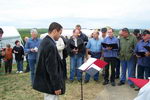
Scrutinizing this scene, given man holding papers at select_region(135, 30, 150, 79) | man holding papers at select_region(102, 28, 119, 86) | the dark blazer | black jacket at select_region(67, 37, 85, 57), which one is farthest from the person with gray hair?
the dark blazer

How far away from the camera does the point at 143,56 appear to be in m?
8.36


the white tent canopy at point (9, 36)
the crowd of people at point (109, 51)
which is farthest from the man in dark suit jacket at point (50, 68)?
the white tent canopy at point (9, 36)

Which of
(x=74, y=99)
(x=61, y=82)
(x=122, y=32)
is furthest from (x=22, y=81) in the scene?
(x=61, y=82)

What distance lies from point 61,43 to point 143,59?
2.81 metres

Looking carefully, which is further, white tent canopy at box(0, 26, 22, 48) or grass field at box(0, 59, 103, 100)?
white tent canopy at box(0, 26, 22, 48)

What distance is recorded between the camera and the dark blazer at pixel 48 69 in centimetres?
Result: 458

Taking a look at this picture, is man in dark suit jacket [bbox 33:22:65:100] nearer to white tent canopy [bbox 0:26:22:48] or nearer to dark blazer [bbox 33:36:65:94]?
dark blazer [bbox 33:36:65:94]

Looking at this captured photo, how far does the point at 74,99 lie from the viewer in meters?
7.73

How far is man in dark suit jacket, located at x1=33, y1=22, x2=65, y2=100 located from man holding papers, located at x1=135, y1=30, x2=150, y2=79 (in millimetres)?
4261

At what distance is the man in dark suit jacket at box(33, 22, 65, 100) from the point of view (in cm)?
458

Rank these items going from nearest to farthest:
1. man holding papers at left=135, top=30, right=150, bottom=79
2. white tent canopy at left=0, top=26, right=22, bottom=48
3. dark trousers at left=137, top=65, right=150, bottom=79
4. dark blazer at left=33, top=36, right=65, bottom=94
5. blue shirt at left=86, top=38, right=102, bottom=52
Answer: dark blazer at left=33, top=36, right=65, bottom=94, man holding papers at left=135, top=30, right=150, bottom=79, dark trousers at left=137, top=65, right=150, bottom=79, blue shirt at left=86, top=38, right=102, bottom=52, white tent canopy at left=0, top=26, right=22, bottom=48

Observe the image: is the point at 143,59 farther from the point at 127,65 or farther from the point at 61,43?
the point at 61,43

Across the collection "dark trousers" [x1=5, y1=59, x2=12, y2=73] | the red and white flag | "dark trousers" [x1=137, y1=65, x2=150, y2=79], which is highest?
the red and white flag

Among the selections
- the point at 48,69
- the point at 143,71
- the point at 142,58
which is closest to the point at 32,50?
the point at 142,58
